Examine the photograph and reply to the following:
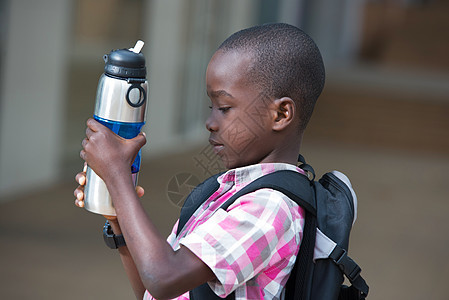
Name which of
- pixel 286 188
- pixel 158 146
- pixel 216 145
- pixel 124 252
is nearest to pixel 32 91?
pixel 158 146

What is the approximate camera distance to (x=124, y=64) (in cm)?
127

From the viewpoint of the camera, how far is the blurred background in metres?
4.78

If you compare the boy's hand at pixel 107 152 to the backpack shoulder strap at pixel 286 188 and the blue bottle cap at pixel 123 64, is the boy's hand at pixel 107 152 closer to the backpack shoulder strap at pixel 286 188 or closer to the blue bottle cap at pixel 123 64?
the blue bottle cap at pixel 123 64

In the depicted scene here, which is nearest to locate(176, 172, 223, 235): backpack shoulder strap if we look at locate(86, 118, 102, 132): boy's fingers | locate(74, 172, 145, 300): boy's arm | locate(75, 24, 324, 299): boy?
locate(75, 24, 324, 299): boy

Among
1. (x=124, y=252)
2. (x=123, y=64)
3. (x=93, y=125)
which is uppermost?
(x=123, y=64)

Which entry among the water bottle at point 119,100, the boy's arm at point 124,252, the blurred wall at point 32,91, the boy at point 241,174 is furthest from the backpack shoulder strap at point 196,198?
the blurred wall at point 32,91

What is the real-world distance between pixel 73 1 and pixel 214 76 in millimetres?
5879

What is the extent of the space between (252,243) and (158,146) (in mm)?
8160

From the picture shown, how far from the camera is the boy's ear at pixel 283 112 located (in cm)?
136

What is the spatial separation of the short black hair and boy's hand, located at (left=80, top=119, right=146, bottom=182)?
0.29 meters

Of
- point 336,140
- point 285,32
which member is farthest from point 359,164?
point 285,32

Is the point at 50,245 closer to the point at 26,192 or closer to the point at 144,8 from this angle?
the point at 26,192

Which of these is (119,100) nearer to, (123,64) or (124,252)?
(123,64)

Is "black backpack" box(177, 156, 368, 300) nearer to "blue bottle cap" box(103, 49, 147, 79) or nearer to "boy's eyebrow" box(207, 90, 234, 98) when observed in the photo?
"boy's eyebrow" box(207, 90, 234, 98)
